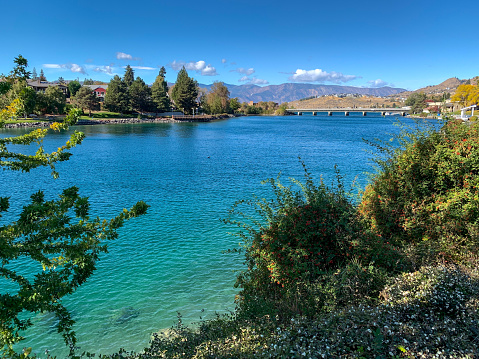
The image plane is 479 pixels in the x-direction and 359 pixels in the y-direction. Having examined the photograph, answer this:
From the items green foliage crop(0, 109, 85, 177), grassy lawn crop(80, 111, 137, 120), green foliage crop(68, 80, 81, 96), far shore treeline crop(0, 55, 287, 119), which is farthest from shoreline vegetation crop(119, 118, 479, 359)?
green foliage crop(68, 80, 81, 96)

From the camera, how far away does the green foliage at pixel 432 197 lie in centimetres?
1099

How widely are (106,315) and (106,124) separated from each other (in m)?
105

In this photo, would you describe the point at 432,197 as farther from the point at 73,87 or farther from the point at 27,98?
the point at 73,87

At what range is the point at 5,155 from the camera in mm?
5570

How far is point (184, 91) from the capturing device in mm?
142875

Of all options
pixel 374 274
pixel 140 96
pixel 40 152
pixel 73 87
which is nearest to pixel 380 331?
pixel 374 274

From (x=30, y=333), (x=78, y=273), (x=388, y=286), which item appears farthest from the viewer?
(x=30, y=333)

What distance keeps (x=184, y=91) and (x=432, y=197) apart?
14098cm

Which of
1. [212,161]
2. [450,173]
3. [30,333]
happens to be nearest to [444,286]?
[450,173]

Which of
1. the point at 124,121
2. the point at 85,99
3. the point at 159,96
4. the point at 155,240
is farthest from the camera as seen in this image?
the point at 159,96

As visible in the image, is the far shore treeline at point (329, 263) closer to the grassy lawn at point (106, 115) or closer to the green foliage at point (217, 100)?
the grassy lawn at point (106, 115)

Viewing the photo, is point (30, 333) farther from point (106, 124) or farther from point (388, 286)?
point (106, 124)

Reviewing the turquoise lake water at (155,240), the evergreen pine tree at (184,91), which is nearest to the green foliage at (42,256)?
the turquoise lake water at (155,240)

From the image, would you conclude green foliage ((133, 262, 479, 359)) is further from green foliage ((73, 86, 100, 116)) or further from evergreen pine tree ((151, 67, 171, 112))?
evergreen pine tree ((151, 67, 171, 112))
